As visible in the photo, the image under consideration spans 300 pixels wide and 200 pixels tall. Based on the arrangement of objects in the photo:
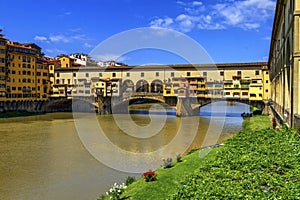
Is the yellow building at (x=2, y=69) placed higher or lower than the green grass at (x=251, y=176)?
higher

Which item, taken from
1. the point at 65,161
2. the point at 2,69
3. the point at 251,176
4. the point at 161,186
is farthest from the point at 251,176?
the point at 2,69

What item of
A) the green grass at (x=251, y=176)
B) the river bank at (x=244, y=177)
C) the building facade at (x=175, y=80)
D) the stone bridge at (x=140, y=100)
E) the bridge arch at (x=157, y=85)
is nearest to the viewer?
the green grass at (x=251, y=176)

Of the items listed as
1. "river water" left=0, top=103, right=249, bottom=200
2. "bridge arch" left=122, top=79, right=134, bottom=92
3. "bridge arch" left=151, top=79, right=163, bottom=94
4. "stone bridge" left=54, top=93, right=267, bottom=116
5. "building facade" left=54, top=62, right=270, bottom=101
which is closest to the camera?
"river water" left=0, top=103, right=249, bottom=200

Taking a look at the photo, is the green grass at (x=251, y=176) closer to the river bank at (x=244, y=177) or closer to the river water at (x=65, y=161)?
the river bank at (x=244, y=177)

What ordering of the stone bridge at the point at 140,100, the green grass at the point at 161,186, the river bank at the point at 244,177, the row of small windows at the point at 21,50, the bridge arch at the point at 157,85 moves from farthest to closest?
1. the bridge arch at the point at 157,85
2. the row of small windows at the point at 21,50
3. the stone bridge at the point at 140,100
4. the green grass at the point at 161,186
5. the river bank at the point at 244,177

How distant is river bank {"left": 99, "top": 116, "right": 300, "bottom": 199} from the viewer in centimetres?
630

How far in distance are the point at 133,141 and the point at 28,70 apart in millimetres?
46132

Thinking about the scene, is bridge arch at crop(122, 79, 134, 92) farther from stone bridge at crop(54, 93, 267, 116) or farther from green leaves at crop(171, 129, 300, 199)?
green leaves at crop(171, 129, 300, 199)

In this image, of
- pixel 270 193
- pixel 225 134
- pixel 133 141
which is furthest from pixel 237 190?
pixel 225 134

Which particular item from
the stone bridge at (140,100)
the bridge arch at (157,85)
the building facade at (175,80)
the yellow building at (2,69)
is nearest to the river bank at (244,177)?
the stone bridge at (140,100)

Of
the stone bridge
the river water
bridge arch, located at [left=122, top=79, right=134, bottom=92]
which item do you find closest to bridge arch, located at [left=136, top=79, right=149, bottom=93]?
bridge arch, located at [left=122, top=79, right=134, bottom=92]

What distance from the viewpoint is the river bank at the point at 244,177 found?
630 centimetres

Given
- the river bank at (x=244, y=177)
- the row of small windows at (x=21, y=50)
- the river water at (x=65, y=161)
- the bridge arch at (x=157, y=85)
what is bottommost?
the river water at (x=65, y=161)

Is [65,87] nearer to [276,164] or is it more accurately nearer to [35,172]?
[35,172]
